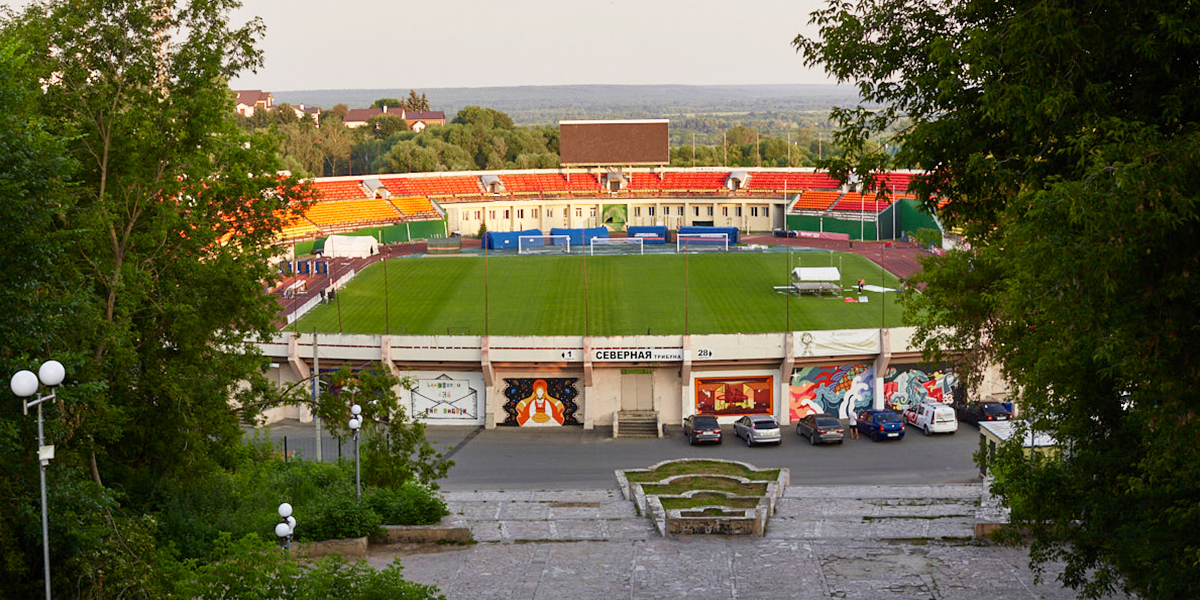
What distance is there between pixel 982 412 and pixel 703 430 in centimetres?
1053

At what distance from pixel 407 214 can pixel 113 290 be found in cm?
7823

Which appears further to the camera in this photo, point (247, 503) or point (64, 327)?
point (247, 503)

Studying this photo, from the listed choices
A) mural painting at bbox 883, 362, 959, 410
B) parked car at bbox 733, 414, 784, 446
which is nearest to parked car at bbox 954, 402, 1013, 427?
mural painting at bbox 883, 362, 959, 410

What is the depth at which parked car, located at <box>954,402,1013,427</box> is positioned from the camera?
4097 cm

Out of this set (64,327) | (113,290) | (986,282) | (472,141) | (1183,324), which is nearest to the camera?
(1183,324)

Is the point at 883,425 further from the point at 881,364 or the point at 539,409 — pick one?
the point at 539,409

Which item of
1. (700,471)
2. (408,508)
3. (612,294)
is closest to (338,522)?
(408,508)

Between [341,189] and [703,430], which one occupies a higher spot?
[341,189]

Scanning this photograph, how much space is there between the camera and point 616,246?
86125mm

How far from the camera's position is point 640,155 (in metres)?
103

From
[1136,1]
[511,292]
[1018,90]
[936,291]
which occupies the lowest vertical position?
[511,292]

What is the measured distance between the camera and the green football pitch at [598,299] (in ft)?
162

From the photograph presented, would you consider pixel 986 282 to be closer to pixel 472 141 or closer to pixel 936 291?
pixel 936 291

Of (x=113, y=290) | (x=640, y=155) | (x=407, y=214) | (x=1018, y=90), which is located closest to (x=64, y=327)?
(x=113, y=290)
